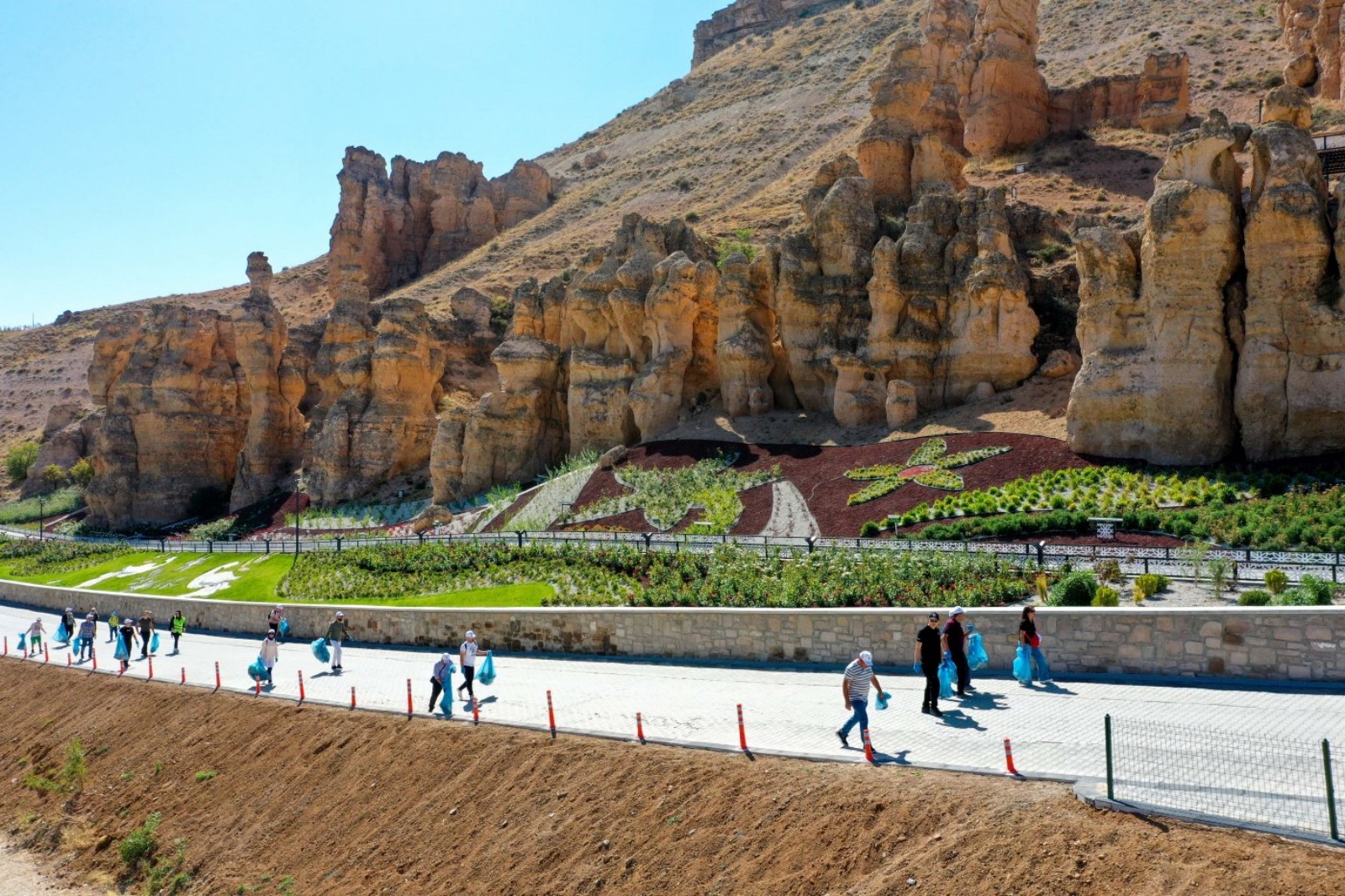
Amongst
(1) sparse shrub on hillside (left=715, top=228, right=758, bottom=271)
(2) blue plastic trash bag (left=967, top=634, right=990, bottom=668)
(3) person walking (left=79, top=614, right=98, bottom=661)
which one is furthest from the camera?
(1) sparse shrub on hillside (left=715, top=228, right=758, bottom=271)

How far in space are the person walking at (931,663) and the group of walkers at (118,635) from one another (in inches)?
760

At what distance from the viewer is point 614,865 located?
10.3 metres

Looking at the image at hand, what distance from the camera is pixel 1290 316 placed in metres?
25.7

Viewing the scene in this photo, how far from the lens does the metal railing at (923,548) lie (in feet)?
58.4

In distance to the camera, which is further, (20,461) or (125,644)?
(20,461)

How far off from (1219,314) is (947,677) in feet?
61.8

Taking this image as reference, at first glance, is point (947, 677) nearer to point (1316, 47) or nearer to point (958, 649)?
point (958, 649)

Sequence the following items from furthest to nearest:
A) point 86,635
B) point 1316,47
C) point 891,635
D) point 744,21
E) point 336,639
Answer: point 744,21
point 1316,47
point 86,635
point 336,639
point 891,635

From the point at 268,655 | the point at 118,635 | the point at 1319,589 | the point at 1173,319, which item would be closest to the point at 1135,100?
the point at 1173,319

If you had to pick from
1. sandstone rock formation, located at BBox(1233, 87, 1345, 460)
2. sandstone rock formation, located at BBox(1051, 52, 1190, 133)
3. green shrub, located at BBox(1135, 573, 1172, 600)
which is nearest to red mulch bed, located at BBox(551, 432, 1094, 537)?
sandstone rock formation, located at BBox(1233, 87, 1345, 460)

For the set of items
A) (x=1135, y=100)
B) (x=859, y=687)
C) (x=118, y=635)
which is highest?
(x=1135, y=100)

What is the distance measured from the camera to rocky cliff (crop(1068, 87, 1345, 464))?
25516mm

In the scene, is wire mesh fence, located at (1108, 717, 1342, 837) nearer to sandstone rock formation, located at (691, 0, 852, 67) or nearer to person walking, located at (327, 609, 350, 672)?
person walking, located at (327, 609, 350, 672)

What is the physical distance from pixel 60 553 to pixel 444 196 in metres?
56.6
